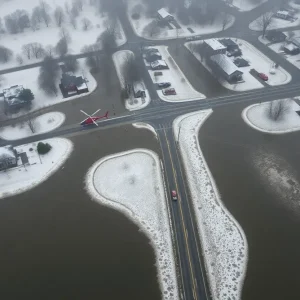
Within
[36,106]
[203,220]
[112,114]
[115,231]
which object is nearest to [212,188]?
[203,220]

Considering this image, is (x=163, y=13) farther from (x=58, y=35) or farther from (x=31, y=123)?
(x=31, y=123)

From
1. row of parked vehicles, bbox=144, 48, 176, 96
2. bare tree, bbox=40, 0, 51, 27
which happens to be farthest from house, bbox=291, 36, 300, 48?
bare tree, bbox=40, 0, 51, 27

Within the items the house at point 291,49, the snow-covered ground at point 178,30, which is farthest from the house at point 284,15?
the house at point 291,49

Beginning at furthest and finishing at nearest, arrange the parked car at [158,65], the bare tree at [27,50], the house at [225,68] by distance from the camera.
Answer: the bare tree at [27,50]
the parked car at [158,65]
the house at [225,68]

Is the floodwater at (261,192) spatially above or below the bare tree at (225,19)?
below

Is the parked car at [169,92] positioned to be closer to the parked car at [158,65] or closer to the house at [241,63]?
the parked car at [158,65]

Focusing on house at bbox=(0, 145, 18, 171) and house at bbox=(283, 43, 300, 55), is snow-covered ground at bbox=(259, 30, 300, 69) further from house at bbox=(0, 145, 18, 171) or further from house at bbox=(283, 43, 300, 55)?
house at bbox=(0, 145, 18, 171)

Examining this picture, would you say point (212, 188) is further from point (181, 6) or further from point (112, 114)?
point (181, 6)
